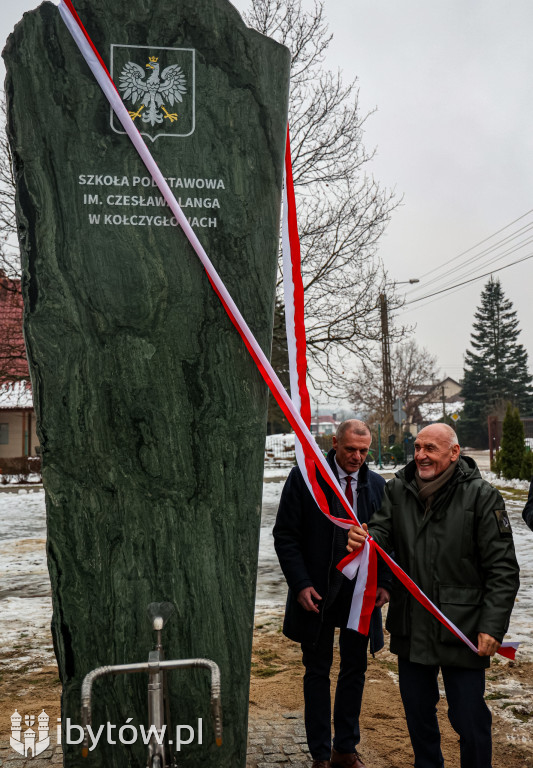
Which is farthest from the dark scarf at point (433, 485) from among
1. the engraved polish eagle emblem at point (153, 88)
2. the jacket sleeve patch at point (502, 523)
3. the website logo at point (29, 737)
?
the website logo at point (29, 737)

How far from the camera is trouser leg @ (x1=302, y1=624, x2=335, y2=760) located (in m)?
3.30

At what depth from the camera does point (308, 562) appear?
347 cm

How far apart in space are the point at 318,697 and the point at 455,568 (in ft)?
3.43

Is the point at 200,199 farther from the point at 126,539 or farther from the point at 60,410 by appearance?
the point at 126,539

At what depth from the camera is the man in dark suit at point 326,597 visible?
333 centimetres

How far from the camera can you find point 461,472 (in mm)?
3014

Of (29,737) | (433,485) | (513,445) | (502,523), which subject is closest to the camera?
(502,523)

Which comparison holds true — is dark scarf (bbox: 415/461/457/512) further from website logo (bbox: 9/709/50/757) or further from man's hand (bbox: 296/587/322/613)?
website logo (bbox: 9/709/50/757)

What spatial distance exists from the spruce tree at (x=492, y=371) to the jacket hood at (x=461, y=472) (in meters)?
45.2

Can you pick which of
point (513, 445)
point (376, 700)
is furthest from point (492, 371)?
point (376, 700)

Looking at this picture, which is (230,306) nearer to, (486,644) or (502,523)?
(502,523)

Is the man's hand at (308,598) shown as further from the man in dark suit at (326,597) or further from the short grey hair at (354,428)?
the short grey hair at (354,428)

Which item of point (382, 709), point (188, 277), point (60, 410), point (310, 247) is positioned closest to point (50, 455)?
point (60, 410)

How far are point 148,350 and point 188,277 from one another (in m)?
0.35
